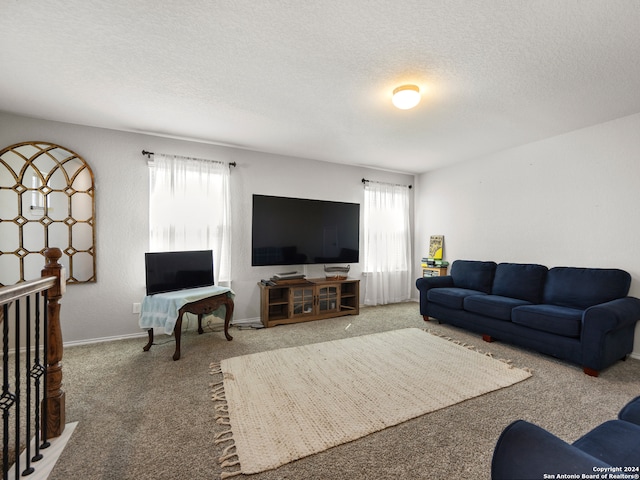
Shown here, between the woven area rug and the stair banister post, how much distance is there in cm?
88

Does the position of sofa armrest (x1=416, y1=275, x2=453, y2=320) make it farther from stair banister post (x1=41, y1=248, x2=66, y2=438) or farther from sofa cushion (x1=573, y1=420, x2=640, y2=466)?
stair banister post (x1=41, y1=248, x2=66, y2=438)

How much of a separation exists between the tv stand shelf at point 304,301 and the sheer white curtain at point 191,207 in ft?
2.19

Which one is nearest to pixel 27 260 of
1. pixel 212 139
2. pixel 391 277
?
pixel 212 139

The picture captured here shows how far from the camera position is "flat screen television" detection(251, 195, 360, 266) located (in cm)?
399

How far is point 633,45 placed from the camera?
6.14ft

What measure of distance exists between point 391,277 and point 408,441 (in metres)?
3.70

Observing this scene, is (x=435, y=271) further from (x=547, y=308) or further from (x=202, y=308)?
(x=202, y=308)

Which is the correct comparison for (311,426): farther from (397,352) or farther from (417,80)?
(417,80)

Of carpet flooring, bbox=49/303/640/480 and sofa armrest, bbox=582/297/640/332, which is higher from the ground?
sofa armrest, bbox=582/297/640/332

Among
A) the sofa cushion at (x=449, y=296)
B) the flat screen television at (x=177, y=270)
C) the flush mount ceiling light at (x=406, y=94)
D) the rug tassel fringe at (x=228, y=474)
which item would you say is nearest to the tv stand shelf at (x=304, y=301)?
the flat screen television at (x=177, y=270)

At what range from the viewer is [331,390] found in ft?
7.20

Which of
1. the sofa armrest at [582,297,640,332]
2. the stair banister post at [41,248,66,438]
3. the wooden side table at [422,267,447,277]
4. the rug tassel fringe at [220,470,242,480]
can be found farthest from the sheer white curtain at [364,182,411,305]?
the stair banister post at [41,248,66,438]

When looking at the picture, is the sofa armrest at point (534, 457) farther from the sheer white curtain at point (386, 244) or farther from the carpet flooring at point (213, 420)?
the sheer white curtain at point (386, 244)

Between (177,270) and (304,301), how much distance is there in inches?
68.2
